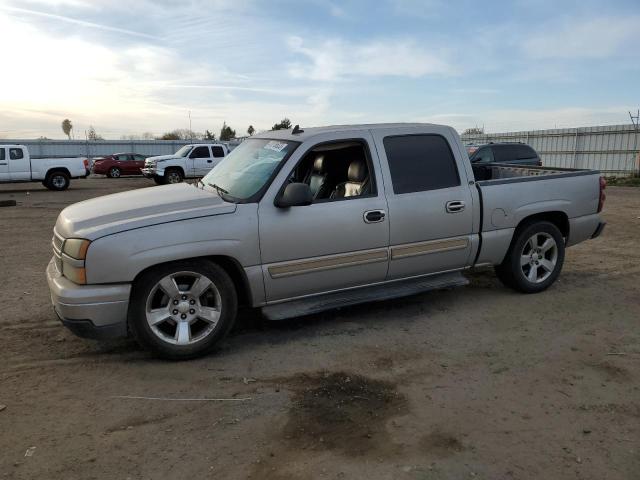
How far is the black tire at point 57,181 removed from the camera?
20.8 m

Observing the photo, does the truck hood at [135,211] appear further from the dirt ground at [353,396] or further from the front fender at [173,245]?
the dirt ground at [353,396]


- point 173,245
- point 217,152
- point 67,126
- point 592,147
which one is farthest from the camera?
point 67,126

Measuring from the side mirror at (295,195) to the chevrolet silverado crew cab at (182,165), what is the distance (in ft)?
59.6

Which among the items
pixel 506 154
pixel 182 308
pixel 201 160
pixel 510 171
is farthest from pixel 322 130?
pixel 201 160

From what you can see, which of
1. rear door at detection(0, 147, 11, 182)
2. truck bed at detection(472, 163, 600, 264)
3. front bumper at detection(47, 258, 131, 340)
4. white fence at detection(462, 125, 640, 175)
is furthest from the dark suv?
rear door at detection(0, 147, 11, 182)

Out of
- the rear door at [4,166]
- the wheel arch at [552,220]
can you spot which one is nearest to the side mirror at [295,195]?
the wheel arch at [552,220]

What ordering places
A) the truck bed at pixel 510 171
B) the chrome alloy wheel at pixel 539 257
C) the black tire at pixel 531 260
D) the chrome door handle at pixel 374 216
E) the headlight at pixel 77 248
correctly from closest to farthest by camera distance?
1. the headlight at pixel 77 248
2. the chrome door handle at pixel 374 216
3. the black tire at pixel 531 260
4. the chrome alloy wheel at pixel 539 257
5. the truck bed at pixel 510 171

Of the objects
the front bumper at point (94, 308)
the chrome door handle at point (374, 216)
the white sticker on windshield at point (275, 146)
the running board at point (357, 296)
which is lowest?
the running board at point (357, 296)

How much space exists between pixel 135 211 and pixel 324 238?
1544 millimetres

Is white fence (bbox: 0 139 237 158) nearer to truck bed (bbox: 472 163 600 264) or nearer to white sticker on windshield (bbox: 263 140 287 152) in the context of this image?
white sticker on windshield (bbox: 263 140 287 152)

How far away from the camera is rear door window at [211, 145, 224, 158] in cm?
2311

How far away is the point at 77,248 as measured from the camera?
3.82 meters

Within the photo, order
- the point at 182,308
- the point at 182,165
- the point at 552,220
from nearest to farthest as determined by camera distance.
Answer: the point at 182,308 → the point at 552,220 → the point at 182,165

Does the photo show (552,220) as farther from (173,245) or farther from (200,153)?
(200,153)
